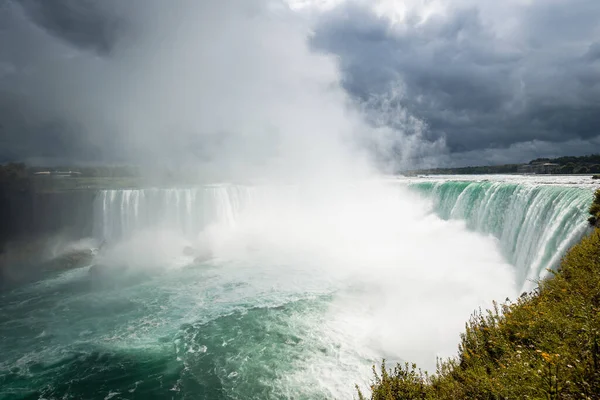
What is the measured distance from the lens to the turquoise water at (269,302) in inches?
441

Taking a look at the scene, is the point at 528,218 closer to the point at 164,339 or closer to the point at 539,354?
the point at 539,354

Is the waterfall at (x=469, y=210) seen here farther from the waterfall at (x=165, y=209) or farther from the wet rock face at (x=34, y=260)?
the wet rock face at (x=34, y=260)

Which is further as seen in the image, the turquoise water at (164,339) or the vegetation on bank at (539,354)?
the turquoise water at (164,339)

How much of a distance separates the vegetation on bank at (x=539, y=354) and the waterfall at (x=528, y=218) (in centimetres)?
157

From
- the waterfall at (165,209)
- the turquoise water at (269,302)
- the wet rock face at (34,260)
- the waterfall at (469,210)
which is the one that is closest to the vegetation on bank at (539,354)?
the waterfall at (469,210)

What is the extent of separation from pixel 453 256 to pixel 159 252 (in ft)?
94.1

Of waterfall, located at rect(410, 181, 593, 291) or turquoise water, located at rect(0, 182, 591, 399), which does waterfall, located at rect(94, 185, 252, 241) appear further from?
waterfall, located at rect(410, 181, 593, 291)

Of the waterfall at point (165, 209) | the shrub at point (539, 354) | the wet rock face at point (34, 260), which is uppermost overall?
the shrub at point (539, 354)

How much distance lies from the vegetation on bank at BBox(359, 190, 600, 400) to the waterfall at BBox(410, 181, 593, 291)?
157 centimetres

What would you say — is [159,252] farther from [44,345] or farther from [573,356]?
[573,356]

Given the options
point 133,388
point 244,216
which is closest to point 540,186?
point 133,388

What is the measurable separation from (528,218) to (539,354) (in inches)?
599

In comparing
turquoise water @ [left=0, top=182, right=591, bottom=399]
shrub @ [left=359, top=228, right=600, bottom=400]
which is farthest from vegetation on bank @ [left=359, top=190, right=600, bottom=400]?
turquoise water @ [left=0, top=182, right=591, bottom=399]

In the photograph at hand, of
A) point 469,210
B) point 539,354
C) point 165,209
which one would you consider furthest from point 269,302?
point 165,209
